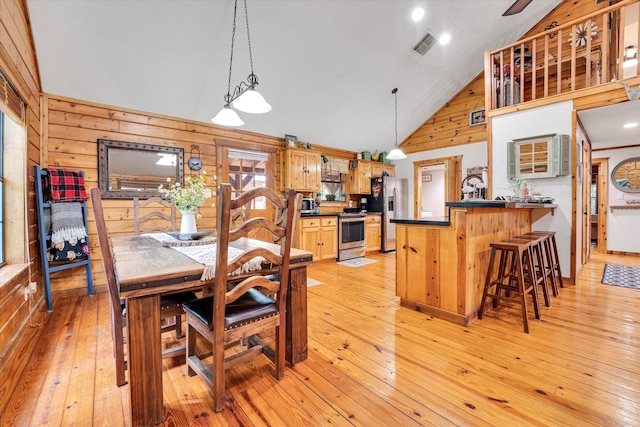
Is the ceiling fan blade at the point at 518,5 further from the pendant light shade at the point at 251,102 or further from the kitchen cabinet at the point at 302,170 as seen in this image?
the pendant light shade at the point at 251,102

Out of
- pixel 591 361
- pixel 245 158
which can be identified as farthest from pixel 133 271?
pixel 245 158

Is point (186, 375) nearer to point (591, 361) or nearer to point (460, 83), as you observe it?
point (591, 361)

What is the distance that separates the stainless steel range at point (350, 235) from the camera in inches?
209

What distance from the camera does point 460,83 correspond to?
590 cm

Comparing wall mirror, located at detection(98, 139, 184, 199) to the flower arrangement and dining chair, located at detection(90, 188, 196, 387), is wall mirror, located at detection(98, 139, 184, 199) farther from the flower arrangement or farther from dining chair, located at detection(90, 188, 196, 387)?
dining chair, located at detection(90, 188, 196, 387)

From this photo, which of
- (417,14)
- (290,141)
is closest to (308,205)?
(290,141)

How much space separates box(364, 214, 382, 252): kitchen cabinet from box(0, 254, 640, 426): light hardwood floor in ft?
10.4

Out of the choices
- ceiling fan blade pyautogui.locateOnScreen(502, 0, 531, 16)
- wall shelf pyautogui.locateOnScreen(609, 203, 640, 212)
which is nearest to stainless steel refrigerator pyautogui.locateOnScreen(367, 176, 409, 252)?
ceiling fan blade pyautogui.locateOnScreen(502, 0, 531, 16)

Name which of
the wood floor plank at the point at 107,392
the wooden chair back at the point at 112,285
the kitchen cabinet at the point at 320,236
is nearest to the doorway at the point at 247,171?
the kitchen cabinet at the point at 320,236

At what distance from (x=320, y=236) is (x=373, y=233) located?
4.66 feet

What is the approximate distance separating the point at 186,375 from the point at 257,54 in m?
3.50

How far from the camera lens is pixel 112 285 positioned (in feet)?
5.15

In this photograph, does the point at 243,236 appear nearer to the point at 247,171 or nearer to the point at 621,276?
the point at 247,171

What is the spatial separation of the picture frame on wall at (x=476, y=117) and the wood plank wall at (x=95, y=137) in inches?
196
